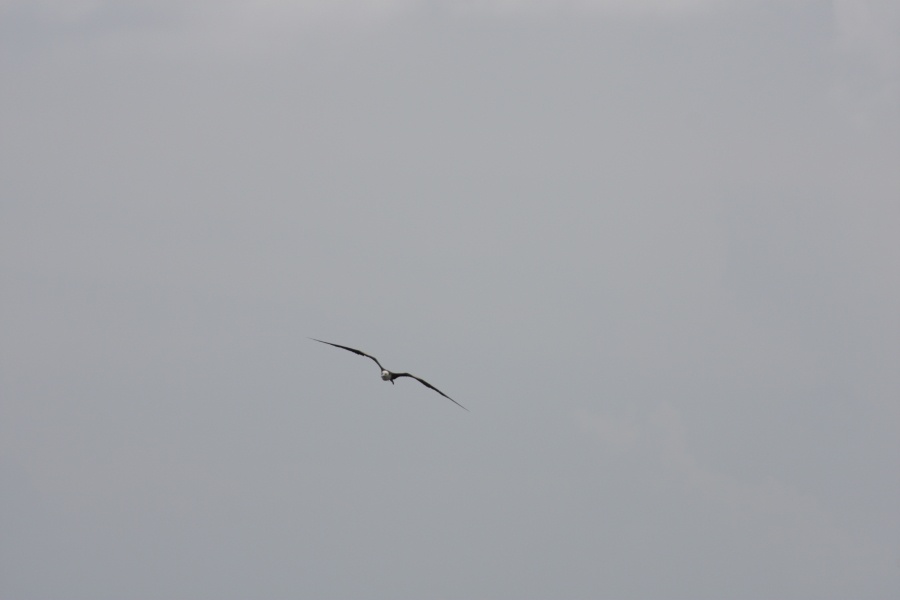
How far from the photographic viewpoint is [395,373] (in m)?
104
